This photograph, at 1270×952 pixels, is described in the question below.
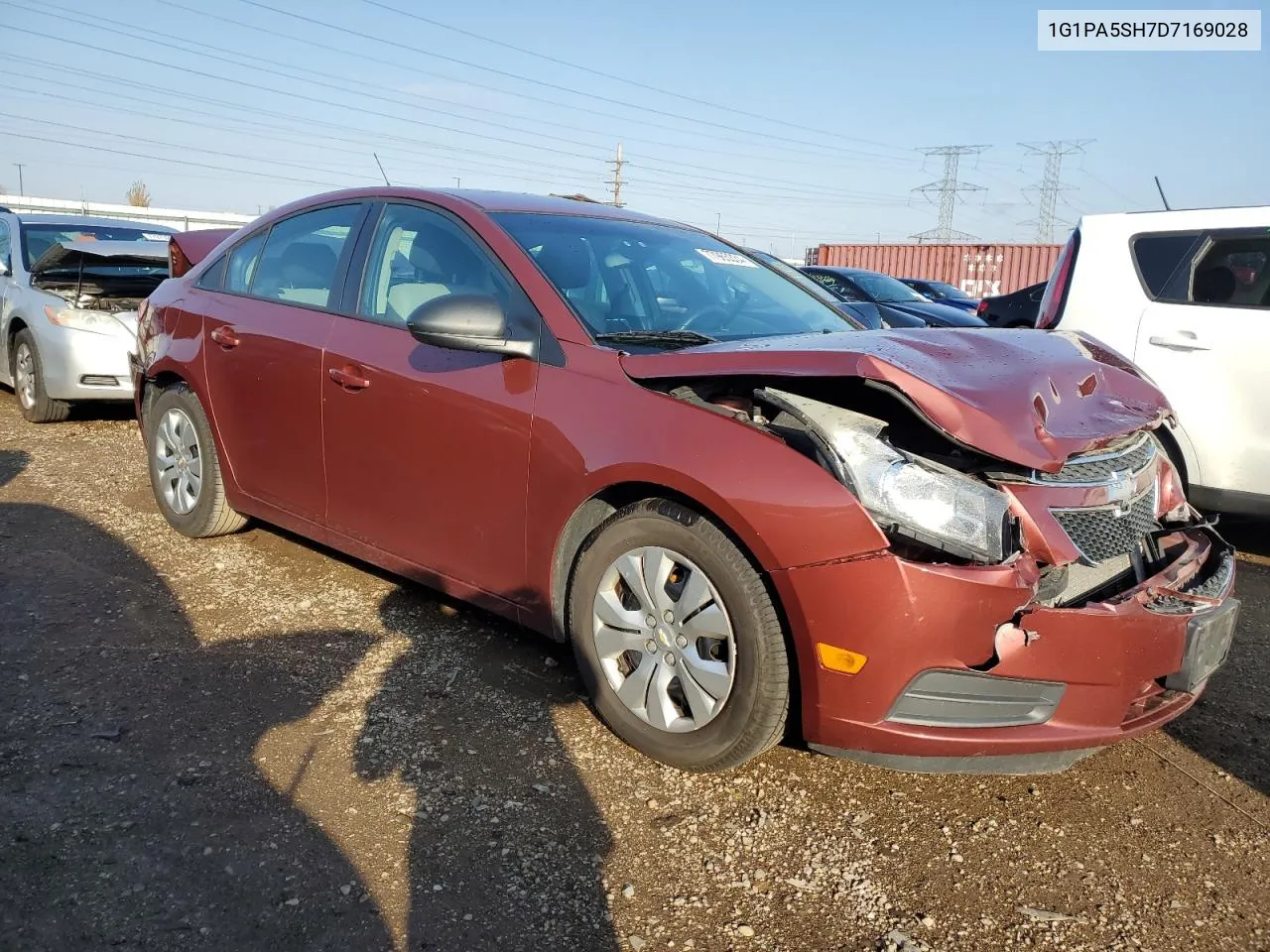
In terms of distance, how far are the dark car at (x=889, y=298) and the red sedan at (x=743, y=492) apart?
25.1 ft

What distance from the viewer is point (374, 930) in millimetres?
2117

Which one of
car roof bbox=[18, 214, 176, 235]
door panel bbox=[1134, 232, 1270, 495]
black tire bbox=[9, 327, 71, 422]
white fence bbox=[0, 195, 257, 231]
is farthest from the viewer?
white fence bbox=[0, 195, 257, 231]

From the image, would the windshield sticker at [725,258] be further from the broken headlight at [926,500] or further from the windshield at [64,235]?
the windshield at [64,235]

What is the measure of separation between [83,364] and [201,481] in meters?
3.62

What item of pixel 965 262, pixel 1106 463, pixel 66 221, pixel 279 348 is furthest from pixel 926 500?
pixel 965 262

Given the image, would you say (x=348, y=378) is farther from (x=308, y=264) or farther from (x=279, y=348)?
(x=308, y=264)

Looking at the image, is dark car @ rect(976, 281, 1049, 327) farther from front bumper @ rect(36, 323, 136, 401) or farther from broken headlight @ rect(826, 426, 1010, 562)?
front bumper @ rect(36, 323, 136, 401)

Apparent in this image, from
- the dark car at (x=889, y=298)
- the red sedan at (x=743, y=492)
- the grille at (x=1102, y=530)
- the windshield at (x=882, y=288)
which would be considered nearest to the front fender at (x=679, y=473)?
the red sedan at (x=743, y=492)

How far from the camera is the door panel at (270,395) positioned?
381 cm

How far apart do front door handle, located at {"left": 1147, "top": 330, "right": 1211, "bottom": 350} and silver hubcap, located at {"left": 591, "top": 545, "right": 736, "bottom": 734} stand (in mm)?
3722

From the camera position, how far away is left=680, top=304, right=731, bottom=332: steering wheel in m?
3.36

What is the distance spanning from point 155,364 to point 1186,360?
5.19 meters

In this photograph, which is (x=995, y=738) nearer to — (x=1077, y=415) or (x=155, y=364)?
(x=1077, y=415)

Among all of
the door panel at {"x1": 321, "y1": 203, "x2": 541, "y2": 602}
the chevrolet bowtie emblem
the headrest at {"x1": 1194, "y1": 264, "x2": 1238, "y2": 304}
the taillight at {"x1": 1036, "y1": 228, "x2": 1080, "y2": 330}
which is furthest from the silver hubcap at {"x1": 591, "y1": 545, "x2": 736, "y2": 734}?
the headrest at {"x1": 1194, "y1": 264, "x2": 1238, "y2": 304}
